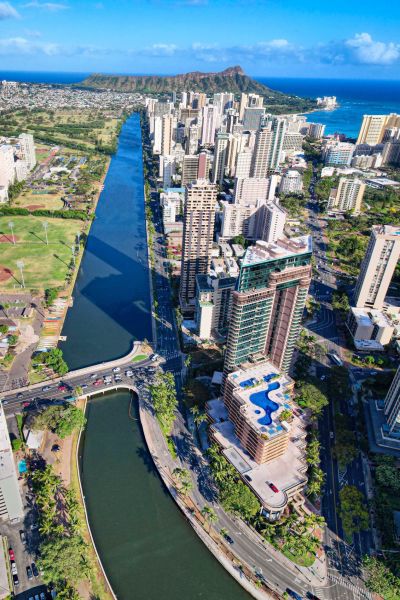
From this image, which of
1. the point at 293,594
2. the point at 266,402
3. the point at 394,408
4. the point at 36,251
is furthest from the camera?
the point at 36,251

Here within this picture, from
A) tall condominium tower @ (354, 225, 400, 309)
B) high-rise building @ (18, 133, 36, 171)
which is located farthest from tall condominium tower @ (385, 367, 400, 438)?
high-rise building @ (18, 133, 36, 171)

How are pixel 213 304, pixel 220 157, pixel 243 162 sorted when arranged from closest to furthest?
pixel 213 304 < pixel 243 162 < pixel 220 157

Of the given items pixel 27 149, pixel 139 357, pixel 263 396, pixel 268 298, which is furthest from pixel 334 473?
pixel 27 149

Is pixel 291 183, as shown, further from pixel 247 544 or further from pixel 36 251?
pixel 247 544

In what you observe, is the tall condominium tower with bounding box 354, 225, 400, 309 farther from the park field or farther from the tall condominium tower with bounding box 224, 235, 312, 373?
the park field

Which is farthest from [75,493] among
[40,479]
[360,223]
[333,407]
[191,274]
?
[360,223]

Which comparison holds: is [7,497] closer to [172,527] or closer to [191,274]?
[172,527]

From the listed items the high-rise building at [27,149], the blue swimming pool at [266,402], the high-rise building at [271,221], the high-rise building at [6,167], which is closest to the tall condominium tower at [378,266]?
the high-rise building at [271,221]
